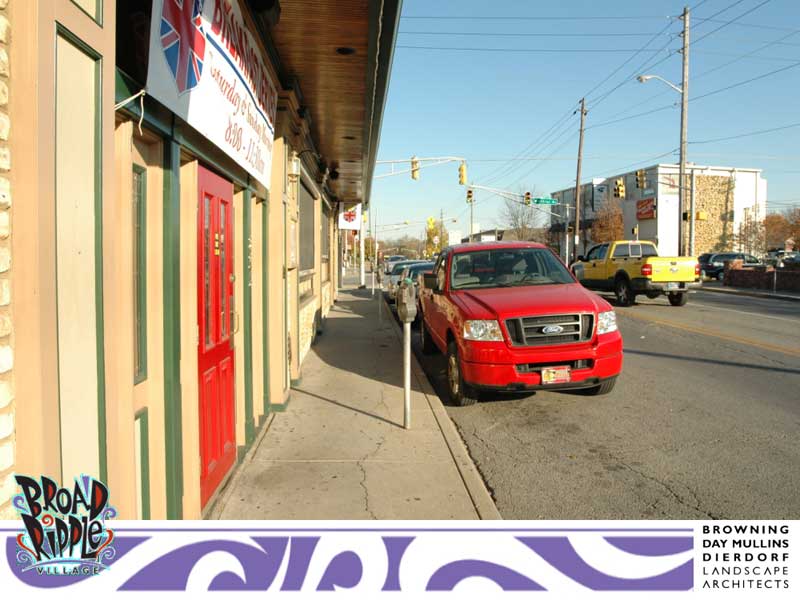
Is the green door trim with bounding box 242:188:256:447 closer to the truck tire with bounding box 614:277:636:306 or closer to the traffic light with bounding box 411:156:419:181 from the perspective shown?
the truck tire with bounding box 614:277:636:306

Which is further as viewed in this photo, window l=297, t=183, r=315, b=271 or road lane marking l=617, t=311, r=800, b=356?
road lane marking l=617, t=311, r=800, b=356

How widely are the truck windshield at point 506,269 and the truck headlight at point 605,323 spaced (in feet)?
3.65

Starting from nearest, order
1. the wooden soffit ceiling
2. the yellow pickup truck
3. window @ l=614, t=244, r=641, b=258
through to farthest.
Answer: the wooden soffit ceiling < the yellow pickup truck < window @ l=614, t=244, r=641, b=258

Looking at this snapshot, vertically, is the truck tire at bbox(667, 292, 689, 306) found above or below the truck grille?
below

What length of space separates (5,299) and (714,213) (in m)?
56.7

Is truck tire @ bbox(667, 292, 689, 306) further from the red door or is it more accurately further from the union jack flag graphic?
the union jack flag graphic

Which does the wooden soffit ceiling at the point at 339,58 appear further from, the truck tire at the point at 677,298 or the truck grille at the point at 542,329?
the truck tire at the point at 677,298

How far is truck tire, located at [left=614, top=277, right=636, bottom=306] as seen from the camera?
18.4 m

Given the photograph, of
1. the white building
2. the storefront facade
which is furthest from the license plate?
the white building

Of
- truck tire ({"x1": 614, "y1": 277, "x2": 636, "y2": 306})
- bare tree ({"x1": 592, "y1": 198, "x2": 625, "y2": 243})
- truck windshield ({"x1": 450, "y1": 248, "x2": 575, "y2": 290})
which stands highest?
bare tree ({"x1": 592, "y1": 198, "x2": 625, "y2": 243})

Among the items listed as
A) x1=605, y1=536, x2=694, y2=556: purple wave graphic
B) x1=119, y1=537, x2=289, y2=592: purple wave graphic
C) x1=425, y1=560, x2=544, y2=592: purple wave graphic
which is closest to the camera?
x1=119, y1=537, x2=289, y2=592: purple wave graphic

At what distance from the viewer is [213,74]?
11.6ft

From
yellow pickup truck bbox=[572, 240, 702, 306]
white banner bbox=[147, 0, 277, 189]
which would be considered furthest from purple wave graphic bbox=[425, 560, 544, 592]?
yellow pickup truck bbox=[572, 240, 702, 306]

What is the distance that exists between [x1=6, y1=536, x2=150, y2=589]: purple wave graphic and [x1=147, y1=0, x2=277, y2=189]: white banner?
6.07 feet
